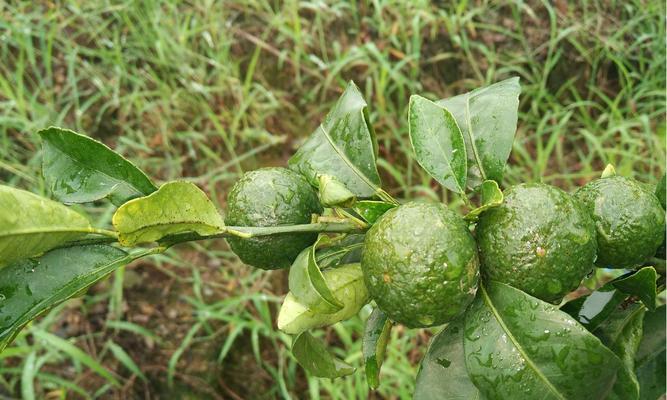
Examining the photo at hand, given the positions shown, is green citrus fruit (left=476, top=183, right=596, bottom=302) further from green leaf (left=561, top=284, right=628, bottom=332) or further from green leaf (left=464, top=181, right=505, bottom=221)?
green leaf (left=561, top=284, right=628, bottom=332)

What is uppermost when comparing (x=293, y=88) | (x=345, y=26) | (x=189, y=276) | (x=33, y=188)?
(x=345, y=26)

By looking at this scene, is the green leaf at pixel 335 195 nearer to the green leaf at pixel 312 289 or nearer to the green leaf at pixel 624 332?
the green leaf at pixel 312 289

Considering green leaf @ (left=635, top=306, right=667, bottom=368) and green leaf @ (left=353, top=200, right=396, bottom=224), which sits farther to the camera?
green leaf @ (left=635, top=306, right=667, bottom=368)

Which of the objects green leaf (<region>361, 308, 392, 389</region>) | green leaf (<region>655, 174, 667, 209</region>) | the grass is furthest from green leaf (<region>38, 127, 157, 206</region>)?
the grass

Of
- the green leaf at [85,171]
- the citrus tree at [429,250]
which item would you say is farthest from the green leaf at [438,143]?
the green leaf at [85,171]

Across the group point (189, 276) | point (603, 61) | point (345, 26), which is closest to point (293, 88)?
point (345, 26)

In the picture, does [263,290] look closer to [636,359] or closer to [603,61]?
[636,359]
